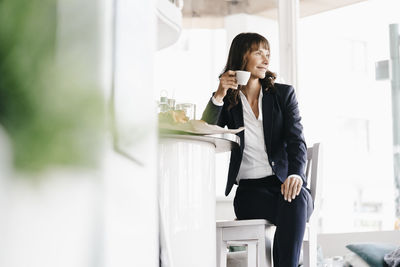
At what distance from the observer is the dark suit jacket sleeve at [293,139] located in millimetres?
2355

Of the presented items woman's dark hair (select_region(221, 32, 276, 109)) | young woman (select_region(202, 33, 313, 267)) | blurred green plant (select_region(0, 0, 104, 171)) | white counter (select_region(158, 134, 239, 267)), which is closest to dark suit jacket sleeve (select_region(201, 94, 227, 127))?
young woman (select_region(202, 33, 313, 267))

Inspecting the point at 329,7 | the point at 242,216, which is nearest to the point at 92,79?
the point at 242,216

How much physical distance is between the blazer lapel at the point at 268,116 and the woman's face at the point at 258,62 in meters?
0.11

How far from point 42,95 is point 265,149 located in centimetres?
216

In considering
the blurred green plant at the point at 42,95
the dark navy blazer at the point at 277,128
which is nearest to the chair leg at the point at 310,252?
the dark navy blazer at the point at 277,128

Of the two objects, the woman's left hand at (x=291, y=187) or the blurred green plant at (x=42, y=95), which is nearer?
the blurred green plant at (x=42, y=95)

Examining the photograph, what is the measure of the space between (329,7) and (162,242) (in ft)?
13.3

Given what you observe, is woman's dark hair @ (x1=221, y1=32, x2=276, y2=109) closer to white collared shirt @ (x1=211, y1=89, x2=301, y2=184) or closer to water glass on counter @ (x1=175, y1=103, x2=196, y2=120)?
white collared shirt @ (x1=211, y1=89, x2=301, y2=184)

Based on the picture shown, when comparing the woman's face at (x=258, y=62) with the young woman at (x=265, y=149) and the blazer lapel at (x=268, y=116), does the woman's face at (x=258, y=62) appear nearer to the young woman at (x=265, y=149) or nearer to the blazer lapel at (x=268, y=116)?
the young woman at (x=265, y=149)

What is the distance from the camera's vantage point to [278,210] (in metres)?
2.24

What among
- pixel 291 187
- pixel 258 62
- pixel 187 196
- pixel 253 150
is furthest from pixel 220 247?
pixel 258 62

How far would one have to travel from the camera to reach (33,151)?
0.90ft

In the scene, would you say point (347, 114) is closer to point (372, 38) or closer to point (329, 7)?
point (372, 38)

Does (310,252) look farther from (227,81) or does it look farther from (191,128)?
(191,128)
